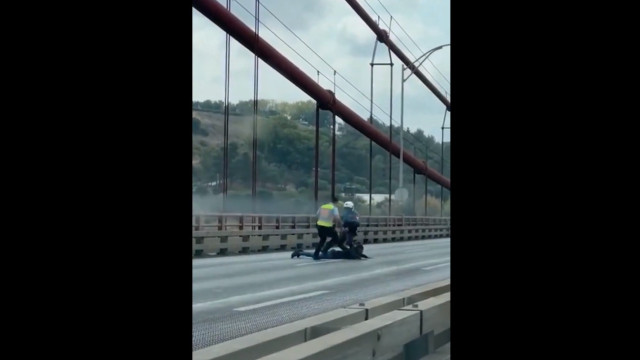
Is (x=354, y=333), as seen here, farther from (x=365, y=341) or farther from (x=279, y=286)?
(x=279, y=286)

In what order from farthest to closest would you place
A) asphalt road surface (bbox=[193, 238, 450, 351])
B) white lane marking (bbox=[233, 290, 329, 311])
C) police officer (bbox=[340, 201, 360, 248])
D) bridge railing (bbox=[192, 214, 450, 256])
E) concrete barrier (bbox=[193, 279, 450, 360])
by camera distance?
bridge railing (bbox=[192, 214, 450, 256]) < police officer (bbox=[340, 201, 360, 248]) < white lane marking (bbox=[233, 290, 329, 311]) < asphalt road surface (bbox=[193, 238, 450, 351]) < concrete barrier (bbox=[193, 279, 450, 360])

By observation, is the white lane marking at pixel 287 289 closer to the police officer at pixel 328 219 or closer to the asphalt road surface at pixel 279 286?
the asphalt road surface at pixel 279 286

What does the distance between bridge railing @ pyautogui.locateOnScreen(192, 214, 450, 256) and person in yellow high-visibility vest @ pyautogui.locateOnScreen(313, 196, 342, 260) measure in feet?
8.64

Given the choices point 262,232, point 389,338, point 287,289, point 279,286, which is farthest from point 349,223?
point 389,338

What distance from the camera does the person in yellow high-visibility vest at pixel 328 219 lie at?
60.8 ft

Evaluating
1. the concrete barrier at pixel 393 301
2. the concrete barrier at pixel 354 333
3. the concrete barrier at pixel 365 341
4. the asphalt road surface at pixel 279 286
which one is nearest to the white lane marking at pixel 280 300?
the asphalt road surface at pixel 279 286

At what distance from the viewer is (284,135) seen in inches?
1060

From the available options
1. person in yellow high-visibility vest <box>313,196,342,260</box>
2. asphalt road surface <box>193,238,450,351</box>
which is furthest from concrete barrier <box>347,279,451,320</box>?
person in yellow high-visibility vest <box>313,196,342,260</box>

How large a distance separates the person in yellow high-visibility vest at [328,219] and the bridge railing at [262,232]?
263 cm

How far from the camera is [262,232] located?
80.7 feet

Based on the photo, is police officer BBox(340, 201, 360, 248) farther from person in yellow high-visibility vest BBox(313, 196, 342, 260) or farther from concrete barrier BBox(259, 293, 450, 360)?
concrete barrier BBox(259, 293, 450, 360)

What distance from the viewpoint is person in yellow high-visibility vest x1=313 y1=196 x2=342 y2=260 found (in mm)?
18531

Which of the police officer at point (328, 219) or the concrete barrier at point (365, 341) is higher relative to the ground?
the police officer at point (328, 219)
